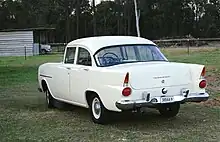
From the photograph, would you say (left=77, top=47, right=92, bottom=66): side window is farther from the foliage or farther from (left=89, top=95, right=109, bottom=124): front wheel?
the foliage

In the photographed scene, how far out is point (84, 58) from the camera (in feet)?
30.2

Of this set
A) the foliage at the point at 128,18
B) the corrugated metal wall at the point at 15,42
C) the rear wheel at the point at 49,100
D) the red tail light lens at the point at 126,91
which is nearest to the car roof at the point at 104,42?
the red tail light lens at the point at 126,91

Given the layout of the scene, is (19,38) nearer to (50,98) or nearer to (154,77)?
(50,98)

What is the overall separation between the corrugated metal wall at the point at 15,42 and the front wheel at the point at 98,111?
133 feet

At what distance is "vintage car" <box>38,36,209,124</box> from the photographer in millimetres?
7676

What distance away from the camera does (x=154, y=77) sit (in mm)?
7762

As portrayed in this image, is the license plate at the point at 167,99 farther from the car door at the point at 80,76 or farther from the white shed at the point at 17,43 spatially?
the white shed at the point at 17,43

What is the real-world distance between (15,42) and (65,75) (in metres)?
40.8

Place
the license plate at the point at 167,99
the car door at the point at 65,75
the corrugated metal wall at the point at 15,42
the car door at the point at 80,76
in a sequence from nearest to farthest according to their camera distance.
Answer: the license plate at the point at 167,99 → the car door at the point at 80,76 → the car door at the point at 65,75 → the corrugated metal wall at the point at 15,42

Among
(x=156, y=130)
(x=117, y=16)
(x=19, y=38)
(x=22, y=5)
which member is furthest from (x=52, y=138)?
(x=117, y=16)

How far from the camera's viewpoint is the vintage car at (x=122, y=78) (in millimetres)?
7676

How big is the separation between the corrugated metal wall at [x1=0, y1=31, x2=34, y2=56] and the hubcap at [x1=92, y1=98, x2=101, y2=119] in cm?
4061

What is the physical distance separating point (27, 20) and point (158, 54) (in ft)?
207

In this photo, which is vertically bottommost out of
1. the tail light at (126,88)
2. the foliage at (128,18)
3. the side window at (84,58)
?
the tail light at (126,88)
